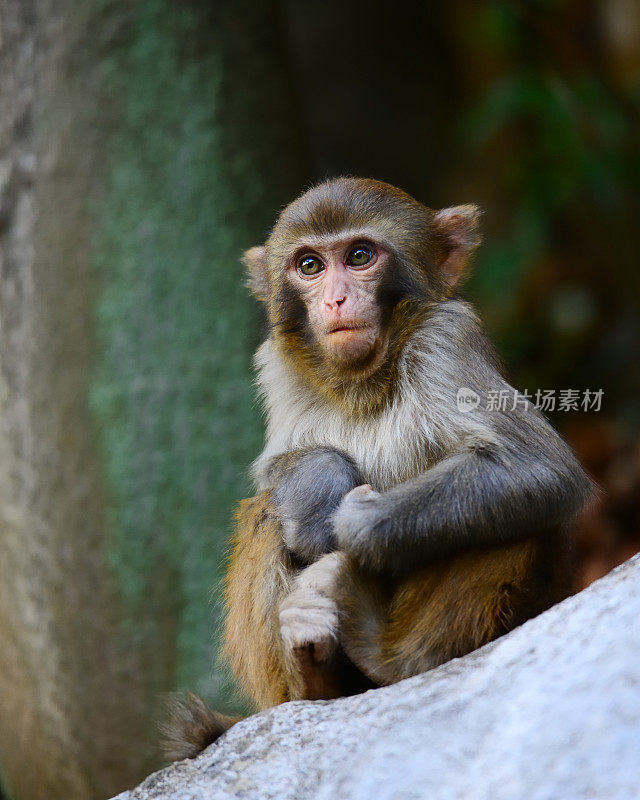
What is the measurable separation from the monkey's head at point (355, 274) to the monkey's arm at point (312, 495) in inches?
13.1

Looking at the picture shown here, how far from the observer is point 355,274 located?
13.5 ft

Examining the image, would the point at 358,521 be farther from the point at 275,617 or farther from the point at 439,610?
the point at 275,617

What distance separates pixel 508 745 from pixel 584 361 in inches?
317

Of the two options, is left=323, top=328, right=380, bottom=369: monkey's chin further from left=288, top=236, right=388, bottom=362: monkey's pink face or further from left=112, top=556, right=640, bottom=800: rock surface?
left=112, top=556, right=640, bottom=800: rock surface

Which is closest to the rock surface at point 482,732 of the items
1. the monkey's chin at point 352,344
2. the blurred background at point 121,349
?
the monkey's chin at point 352,344

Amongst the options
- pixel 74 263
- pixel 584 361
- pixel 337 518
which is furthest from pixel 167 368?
pixel 584 361

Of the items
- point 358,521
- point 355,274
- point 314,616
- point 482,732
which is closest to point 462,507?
point 358,521

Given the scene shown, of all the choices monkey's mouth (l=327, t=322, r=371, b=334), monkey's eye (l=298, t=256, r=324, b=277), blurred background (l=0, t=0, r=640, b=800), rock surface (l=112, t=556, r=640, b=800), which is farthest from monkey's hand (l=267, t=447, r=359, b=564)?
blurred background (l=0, t=0, r=640, b=800)

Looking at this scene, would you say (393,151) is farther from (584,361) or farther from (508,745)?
(508,745)

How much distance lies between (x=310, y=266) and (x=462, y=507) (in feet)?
4.13

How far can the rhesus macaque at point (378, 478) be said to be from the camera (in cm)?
371

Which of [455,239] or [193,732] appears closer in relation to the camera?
[193,732]

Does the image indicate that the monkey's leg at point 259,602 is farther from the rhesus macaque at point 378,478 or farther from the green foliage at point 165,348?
the green foliage at point 165,348

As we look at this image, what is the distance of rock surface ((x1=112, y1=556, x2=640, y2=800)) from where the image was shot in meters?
2.67
